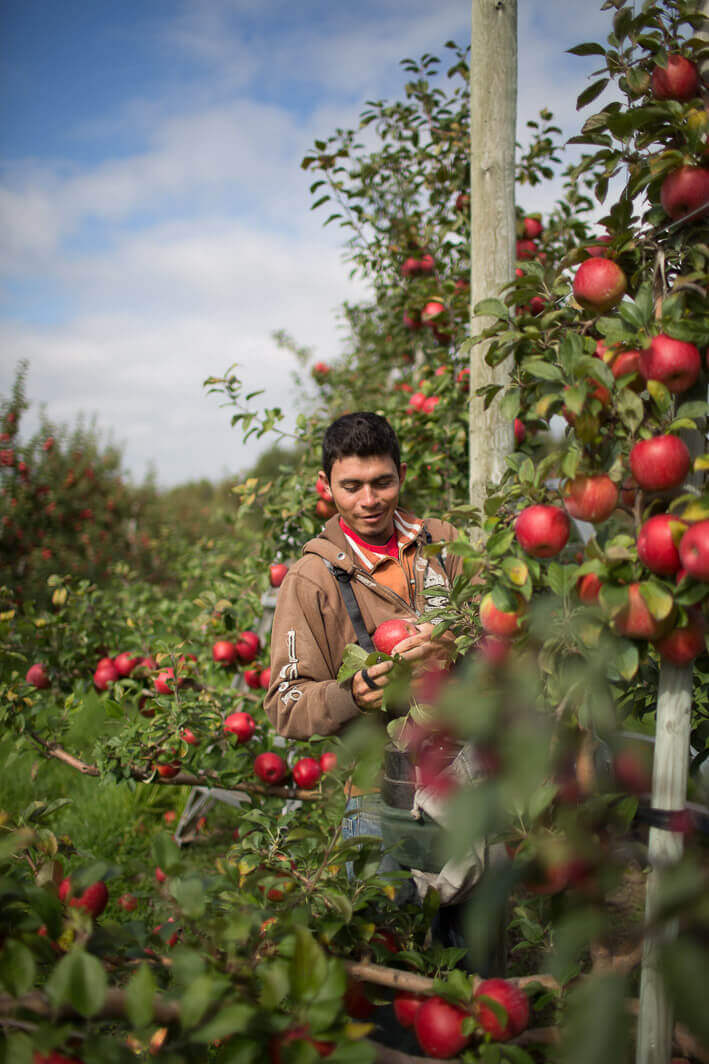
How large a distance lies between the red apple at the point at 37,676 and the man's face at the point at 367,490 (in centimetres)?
135

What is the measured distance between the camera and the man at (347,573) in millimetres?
1689

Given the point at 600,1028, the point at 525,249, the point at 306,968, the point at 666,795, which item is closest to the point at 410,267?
the point at 525,249

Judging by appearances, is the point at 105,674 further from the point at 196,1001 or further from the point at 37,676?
the point at 196,1001

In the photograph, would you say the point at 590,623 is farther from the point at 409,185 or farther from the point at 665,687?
the point at 409,185

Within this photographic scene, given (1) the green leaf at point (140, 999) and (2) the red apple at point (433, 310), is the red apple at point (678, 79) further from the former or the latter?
(2) the red apple at point (433, 310)

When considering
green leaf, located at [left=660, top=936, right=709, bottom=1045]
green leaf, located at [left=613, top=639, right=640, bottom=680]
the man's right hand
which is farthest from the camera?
the man's right hand

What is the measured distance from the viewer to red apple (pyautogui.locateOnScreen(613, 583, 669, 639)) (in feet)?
2.74

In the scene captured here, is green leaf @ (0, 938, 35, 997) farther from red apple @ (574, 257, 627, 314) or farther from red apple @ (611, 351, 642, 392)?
red apple @ (574, 257, 627, 314)

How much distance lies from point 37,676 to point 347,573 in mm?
1345

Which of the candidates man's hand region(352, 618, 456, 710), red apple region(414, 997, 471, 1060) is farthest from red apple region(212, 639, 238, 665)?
red apple region(414, 997, 471, 1060)

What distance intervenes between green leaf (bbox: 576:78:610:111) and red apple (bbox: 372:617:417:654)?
1.04m

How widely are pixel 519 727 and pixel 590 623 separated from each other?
0.68 feet

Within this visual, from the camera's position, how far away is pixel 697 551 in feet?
2.50

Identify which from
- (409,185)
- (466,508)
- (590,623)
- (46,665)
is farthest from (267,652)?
(409,185)
